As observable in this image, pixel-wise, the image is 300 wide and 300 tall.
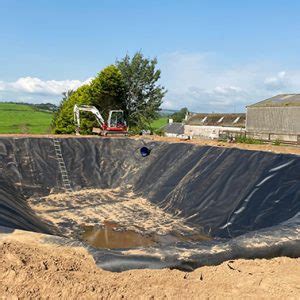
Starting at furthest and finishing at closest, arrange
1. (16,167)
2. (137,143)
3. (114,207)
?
(137,143) < (16,167) < (114,207)

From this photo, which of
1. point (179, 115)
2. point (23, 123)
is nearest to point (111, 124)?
point (23, 123)

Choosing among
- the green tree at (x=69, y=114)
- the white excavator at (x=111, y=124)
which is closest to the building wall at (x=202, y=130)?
the green tree at (x=69, y=114)

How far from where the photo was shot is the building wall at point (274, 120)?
3123 centimetres

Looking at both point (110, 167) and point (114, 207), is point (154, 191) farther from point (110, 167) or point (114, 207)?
point (110, 167)

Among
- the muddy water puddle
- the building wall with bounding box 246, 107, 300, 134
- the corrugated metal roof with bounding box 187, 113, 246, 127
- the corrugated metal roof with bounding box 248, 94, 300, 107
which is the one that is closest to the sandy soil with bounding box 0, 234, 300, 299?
the muddy water puddle

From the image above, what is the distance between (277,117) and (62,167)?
2349cm

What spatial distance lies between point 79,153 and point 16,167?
3.26m

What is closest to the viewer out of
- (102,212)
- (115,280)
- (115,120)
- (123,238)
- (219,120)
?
(115,280)

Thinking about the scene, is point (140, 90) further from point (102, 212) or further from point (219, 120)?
point (102, 212)

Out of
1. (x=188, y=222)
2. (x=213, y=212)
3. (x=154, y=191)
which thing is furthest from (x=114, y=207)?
(x=213, y=212)

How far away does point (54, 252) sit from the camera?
485 centimetres

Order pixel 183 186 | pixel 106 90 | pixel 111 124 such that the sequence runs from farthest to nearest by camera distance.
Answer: pixel 106 90 → pixel 111 124 → pixel 183 186

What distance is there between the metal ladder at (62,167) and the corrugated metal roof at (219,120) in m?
31.6

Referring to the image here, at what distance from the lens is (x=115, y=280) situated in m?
4.36
